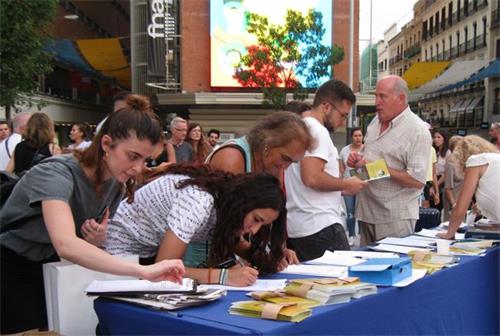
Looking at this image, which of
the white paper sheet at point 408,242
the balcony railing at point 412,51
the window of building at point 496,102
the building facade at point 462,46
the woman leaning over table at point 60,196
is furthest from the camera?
the balcony railing at point 412,51

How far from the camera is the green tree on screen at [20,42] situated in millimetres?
11758

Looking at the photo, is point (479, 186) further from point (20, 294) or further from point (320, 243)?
point (20, 294)

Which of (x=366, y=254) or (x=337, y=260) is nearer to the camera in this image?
(x=337, y=260)

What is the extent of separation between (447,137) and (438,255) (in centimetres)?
736

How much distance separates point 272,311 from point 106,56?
28.8 meters

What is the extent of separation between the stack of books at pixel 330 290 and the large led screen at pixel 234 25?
24.1m

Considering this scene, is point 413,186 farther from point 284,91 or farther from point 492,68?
point 492,68

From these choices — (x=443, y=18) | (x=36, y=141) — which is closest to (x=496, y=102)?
(x=443, y=18)

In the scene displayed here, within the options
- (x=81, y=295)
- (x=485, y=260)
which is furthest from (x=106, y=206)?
(x=485, y=260)

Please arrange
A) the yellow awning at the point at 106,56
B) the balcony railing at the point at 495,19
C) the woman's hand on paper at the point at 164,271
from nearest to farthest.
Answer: the woman's hand on paper at the point at 164,271, the yellow awning at the point at 106,56, the balcony railing at the point at 495,19

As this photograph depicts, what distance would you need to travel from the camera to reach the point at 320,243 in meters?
3.55

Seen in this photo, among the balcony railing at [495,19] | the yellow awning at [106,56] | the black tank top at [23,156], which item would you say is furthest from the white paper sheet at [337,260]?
the balcony railing at [495,19]

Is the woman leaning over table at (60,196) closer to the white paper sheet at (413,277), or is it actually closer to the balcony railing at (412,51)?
the white paper sheet at (413,277)

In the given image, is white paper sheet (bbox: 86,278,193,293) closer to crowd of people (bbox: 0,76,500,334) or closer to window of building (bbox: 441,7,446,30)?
crowd of people (bbox: 0,76,500,334)
